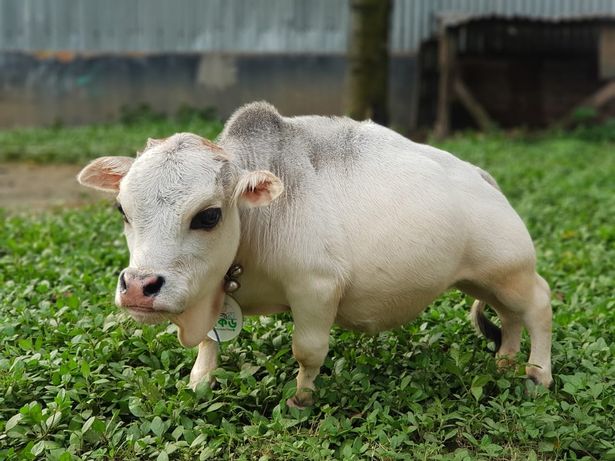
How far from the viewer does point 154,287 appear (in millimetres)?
3416

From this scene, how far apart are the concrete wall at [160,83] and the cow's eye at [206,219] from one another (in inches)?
455

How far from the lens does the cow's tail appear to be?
4.63 metres

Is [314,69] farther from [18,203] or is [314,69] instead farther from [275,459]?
[275,459]

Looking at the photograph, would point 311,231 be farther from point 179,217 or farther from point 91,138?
point 91,138

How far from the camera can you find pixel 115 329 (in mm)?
4570

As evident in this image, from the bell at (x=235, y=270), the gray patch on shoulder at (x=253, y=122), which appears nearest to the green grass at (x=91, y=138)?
the gray patch on shoulder at (x=253, y=122)

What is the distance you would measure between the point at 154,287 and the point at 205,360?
0.90 m

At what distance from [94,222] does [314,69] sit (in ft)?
28.3

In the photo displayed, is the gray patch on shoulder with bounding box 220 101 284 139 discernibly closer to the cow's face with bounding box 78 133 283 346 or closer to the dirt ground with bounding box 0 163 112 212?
the cow's face with bounding box 78 133 283 346

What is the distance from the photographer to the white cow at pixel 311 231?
11.5 ft

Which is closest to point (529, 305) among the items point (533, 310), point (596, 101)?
point (533, 310)

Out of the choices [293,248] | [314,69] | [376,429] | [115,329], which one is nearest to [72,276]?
[115,329]

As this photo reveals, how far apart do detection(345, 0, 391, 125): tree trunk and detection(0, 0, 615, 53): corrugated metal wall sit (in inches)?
104

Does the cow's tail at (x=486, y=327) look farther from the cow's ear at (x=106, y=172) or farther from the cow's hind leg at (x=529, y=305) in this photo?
the cow's ear at (x=106, y=172)
